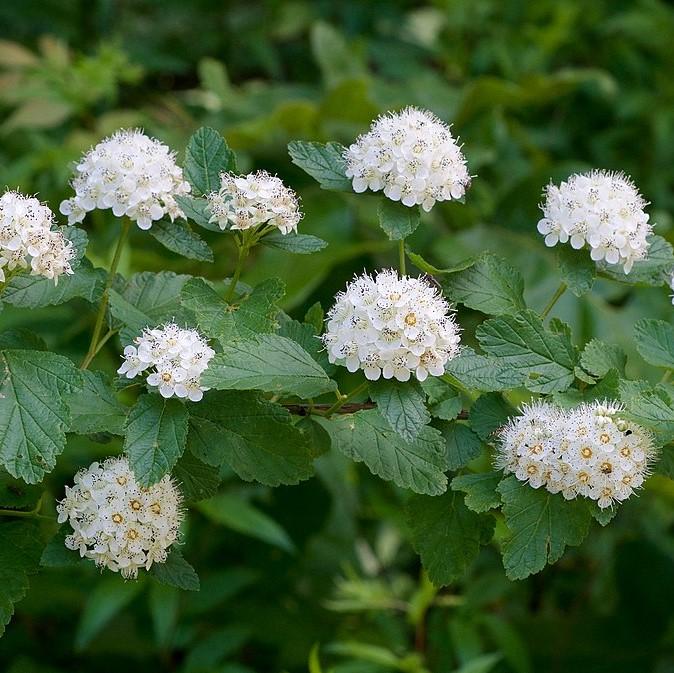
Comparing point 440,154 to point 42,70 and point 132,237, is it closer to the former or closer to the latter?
point 132,237

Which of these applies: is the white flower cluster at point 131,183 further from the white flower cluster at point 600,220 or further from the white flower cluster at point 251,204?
the white flower cluster at point 600,220

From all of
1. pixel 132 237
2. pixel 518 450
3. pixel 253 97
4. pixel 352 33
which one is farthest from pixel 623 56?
pixel 518 450

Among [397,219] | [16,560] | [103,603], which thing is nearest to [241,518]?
[103,603]

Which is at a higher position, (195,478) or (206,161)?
(206,161)

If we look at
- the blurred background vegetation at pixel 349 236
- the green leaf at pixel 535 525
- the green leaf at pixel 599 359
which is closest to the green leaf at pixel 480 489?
the green leaf at pixel 535 525

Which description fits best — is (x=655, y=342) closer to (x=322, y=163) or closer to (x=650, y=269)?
(x=650, y=269)

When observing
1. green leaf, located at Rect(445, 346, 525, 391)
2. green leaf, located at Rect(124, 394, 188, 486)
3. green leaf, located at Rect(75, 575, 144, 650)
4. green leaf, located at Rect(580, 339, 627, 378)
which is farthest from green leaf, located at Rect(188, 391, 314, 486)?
green leaf, located at Rect(75, 575, 144, 650)
